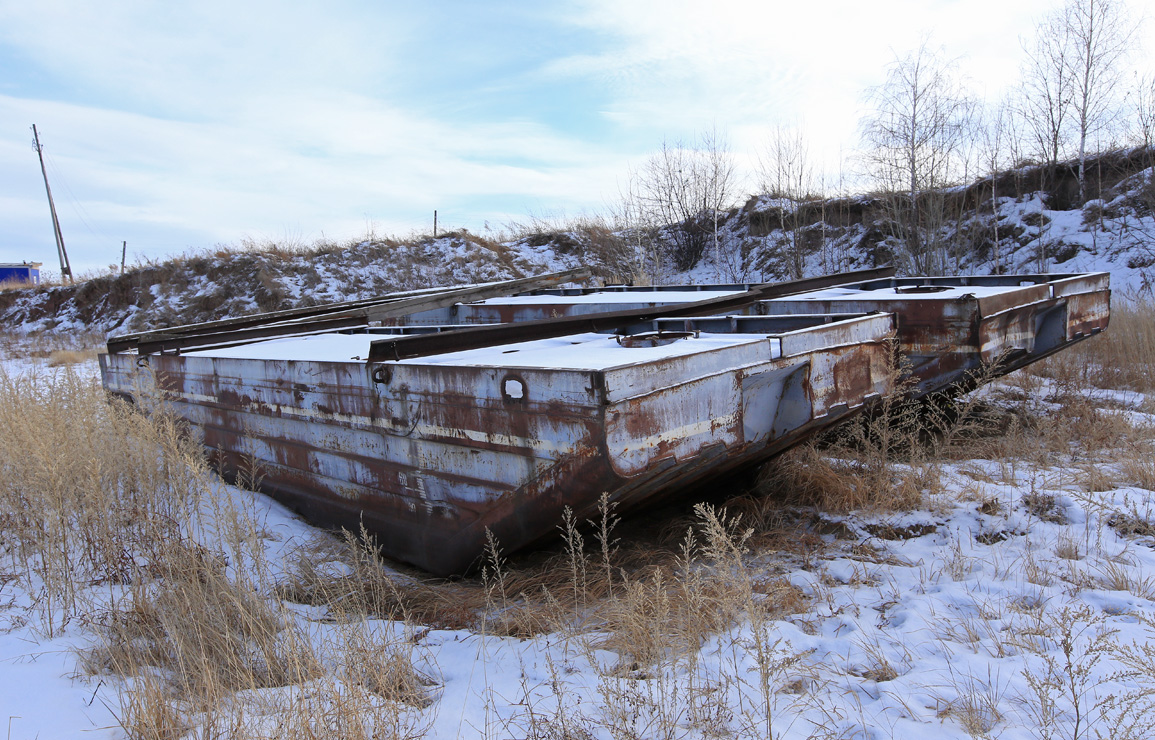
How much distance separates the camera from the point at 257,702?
7.25 ft

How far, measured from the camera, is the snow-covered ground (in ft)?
6.70

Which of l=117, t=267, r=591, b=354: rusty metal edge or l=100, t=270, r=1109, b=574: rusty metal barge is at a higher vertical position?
l=117, t=267, r=591, b=354: rusty metal edge

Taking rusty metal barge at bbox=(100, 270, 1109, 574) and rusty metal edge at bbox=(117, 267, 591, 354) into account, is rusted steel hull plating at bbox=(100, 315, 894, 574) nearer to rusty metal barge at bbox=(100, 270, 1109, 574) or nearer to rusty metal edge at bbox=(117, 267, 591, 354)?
rusty metal barge at bbox=(100, 270, 1109, 574)

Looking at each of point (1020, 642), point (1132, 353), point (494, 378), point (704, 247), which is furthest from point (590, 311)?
point (704, 247)

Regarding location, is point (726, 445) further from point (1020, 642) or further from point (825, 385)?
point (1020, 642)

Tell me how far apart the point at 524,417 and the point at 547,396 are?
0.16m

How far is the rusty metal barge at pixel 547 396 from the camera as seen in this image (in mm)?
2639

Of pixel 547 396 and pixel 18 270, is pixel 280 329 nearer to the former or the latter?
pixel 547 396

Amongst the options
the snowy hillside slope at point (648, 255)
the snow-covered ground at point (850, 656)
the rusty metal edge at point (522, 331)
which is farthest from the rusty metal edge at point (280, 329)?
the snowy hillside slope at point (648, 255)

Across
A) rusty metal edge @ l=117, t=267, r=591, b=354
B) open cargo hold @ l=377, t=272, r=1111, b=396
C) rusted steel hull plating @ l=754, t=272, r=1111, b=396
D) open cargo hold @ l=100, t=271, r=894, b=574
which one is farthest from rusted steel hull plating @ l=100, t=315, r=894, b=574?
rusty metal edge @ l=117, t=267, r=591, b=354

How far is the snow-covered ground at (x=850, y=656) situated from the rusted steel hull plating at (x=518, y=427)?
0.49m

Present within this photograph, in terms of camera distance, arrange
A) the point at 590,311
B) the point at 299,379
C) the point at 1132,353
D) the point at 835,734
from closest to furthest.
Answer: the point at 835,734 → the point at 299,379 → the point at 590,311 → the point at 1132,353

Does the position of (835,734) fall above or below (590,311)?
below

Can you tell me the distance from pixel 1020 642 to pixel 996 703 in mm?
392
